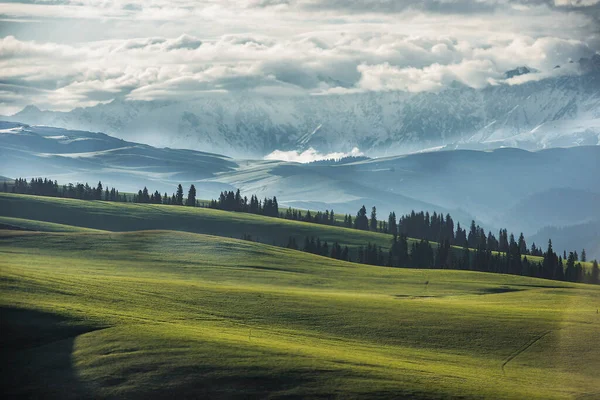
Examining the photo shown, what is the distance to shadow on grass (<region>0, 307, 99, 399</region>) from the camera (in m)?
78.5

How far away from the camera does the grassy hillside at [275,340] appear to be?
79500 millimetres

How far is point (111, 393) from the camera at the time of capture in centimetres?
7731

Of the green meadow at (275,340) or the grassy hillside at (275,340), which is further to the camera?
the grassy hillside at (275,340)

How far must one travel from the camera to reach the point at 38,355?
278 feet

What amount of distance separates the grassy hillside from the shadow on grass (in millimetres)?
167

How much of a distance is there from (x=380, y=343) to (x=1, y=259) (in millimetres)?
82138

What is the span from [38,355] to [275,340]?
2352 centimetres

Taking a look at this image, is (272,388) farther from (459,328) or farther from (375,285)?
(375,285)

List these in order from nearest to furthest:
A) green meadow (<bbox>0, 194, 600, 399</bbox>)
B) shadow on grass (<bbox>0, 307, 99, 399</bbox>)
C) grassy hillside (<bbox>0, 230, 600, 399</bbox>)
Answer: shadow on grass (<bbox>0, 307, 99, 399</bbox>) → green meadow (<bbox>0, 194, 600, 399</bbox>) → grassy hillside (<bbox>0, 230, 600, 399</bbox>)

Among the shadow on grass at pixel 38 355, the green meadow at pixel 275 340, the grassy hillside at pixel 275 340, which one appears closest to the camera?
the shadow on grass at pixel 38 355

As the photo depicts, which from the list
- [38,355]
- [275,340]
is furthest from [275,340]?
[38,355]

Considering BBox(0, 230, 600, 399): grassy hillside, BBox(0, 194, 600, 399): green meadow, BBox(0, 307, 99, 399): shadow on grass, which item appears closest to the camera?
BBox(0, 307, 99, 399): shadow on grass

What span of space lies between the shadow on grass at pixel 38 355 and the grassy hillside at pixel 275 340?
0.55 ft

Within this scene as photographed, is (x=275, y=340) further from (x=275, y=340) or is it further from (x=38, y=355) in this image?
(x=38, y=355)
